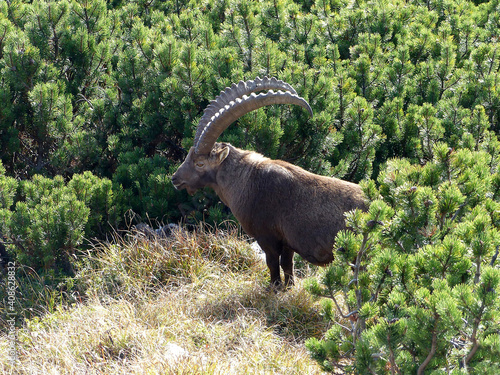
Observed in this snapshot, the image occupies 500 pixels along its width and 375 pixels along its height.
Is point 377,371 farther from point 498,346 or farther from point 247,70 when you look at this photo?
point 247,70

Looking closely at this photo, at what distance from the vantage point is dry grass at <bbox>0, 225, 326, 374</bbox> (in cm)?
528

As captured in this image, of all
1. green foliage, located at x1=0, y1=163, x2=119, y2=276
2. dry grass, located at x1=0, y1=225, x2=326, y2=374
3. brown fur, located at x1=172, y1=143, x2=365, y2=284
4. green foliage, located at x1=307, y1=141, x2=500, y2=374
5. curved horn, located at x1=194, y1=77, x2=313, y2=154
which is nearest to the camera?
green foliage, located at x1=307, y1=141, x2=500, y2=374

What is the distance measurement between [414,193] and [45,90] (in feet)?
20.5

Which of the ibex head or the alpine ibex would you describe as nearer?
the alpine ibex

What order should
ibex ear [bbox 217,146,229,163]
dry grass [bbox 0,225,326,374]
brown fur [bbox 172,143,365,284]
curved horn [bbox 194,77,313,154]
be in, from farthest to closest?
ibex ear [bbox 217,146,229,163] < curved horn [bbox 194,77,313,154] < brown fur [bbox 172,143,365,284] < dry grass [bbox 0,225,326,374]

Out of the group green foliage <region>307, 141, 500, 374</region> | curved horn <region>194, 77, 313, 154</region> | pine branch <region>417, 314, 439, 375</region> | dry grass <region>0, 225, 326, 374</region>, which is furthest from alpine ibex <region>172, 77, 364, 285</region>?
pine branch <region>417, 314, 439, 375</region>

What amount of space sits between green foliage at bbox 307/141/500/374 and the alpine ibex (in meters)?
1.74

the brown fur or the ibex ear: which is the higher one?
the ibex ear

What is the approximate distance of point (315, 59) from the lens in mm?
9125

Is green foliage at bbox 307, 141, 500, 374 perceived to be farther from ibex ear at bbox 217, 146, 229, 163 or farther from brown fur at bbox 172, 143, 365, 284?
ibex ear at bbox 217, 146, 229, 163

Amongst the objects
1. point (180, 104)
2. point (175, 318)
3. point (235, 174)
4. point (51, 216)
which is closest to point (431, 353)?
point (175, 318)

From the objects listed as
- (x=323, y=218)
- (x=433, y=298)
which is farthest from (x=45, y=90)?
(x=433, y=298)

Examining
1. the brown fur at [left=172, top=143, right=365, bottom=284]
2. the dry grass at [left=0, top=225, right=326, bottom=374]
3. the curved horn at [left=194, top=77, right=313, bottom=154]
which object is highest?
the curved horn at [left=194, top=77, right=313, bottom=154]

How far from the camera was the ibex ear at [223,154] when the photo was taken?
7.14m
